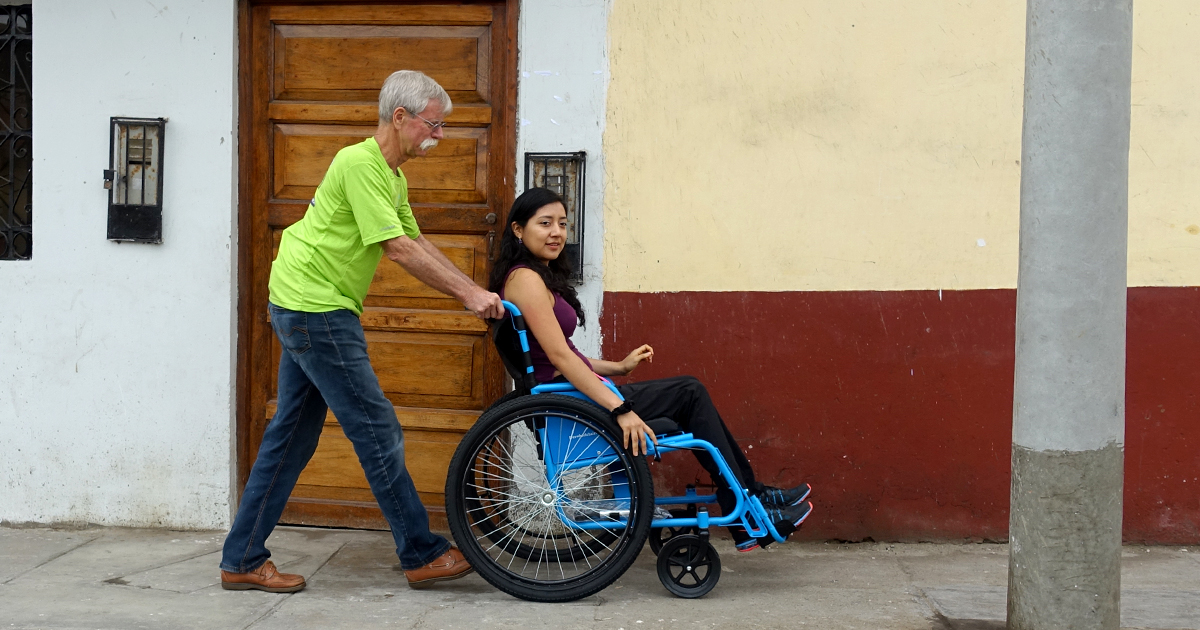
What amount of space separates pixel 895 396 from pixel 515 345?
5.72 feet

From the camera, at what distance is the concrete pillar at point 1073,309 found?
321 centimetres

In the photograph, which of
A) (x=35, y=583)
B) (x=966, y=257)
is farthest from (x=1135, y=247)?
(x=35, y=583)

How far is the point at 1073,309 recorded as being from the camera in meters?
3.23

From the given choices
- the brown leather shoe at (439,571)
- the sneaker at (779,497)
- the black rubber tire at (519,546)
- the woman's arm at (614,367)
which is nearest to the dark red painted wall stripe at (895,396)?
the woman's arm at (614,367)

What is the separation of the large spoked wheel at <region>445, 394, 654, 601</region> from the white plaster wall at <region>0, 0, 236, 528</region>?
4.87 ft

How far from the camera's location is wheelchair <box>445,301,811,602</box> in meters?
3.72

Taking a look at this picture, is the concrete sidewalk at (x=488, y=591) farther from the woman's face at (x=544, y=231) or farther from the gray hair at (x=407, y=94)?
the gray hair at (x=407, y=94)

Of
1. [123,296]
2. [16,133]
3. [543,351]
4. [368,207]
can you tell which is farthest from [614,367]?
[16,133]

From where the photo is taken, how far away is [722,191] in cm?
460

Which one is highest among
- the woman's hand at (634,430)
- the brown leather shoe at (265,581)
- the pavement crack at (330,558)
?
the woman's hand at (634,430)

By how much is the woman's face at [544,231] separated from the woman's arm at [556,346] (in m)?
0.13

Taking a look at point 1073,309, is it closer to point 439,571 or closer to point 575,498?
point 575,498

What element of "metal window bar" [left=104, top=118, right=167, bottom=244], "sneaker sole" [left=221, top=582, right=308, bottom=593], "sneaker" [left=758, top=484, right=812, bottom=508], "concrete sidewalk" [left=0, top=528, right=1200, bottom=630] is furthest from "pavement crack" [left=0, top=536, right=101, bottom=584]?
"sneaker" [left=758, top=484, right=812, bottom=508]

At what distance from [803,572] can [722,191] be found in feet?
5.28
